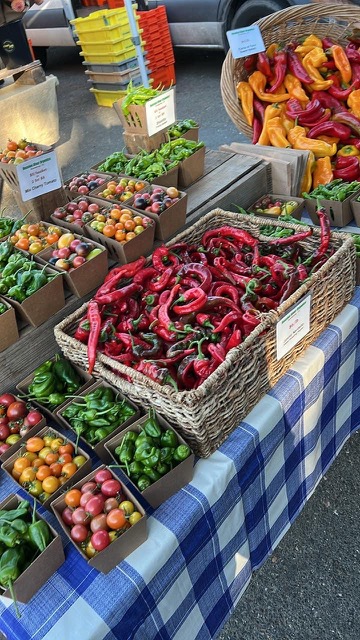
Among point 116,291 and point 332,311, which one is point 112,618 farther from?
point 332,311

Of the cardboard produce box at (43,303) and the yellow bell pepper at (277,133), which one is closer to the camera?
the cardboard produce box at (43,303)

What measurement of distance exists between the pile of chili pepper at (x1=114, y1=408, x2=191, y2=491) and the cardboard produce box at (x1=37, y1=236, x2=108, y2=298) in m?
0.71

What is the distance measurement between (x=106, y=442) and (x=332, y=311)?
1023mm

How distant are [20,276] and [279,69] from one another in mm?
2347

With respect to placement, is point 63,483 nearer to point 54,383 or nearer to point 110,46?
point 54,383

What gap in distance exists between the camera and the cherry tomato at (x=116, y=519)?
138 cm

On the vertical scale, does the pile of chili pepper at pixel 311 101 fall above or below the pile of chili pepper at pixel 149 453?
above

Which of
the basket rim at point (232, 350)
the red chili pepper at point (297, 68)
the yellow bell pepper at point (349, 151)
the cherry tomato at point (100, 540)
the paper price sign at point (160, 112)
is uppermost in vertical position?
the paper price sign at point (160, 112)

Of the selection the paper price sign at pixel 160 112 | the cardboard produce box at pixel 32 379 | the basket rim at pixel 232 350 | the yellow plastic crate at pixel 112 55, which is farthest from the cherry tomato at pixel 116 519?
the yellow plastic crate at pixel 112 55

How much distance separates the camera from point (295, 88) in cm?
332

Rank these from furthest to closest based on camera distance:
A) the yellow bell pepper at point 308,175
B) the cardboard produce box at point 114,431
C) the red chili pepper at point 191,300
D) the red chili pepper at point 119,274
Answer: the yellow bell pepper at point 308,175 < the red chili pepper at point 119,274 < the red chili pepper at point 191,300 < the cardboard produce box at point 114,431

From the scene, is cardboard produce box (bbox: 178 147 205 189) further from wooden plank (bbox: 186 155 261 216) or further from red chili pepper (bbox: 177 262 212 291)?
red chili pepper (bbox: 177 262 212 291)

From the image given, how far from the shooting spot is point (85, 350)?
180cm

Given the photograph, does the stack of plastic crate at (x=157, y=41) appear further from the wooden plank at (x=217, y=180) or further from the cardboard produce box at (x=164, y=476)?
the cardboard produce box at (x=164, y=476)
